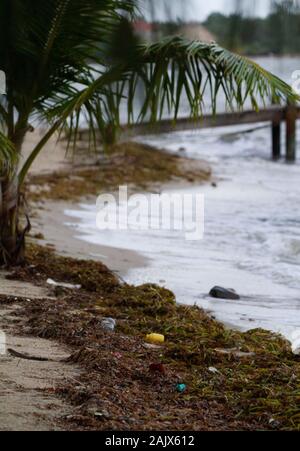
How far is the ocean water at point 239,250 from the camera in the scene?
653 centimetres

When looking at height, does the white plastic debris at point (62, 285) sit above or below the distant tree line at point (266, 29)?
below

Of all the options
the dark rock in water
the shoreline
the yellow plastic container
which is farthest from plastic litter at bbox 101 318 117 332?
the dark rock in water

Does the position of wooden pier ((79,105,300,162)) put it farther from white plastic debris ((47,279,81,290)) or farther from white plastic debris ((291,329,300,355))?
white plastic debris ((291,329,300,355))

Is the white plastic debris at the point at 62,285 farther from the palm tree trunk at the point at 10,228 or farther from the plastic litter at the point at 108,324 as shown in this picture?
the plastic litter at the point at 108,324

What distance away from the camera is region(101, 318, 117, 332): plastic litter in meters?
4.95

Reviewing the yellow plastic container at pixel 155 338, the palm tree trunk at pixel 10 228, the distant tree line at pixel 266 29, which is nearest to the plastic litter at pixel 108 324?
the yellow plastic container at pixel 155 338

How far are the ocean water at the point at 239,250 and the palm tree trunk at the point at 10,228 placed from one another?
4.18ft

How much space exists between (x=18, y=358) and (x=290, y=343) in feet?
5.92

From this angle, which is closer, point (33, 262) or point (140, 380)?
point (140, 380)

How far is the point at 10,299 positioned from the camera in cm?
546

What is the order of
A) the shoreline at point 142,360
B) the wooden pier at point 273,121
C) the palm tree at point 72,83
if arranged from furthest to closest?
the wooden pier at point 273,121 < the palm tree at point 72,83 < the shoreline at point 142,360

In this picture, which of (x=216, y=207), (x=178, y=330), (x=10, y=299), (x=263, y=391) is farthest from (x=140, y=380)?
(x=216, y=207)

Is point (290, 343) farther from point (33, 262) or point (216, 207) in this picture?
point (216, 207)

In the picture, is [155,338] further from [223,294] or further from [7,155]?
[223,294]
